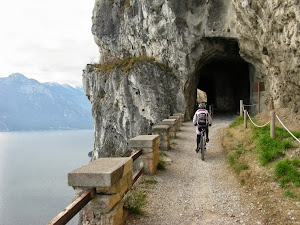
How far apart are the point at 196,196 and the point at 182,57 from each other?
18771 millimetres

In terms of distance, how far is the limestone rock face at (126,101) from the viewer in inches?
956

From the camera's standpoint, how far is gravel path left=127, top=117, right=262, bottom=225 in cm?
476

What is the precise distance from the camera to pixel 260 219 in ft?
15.0

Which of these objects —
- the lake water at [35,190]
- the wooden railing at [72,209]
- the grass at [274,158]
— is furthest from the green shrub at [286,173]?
the lake water at [35,190]

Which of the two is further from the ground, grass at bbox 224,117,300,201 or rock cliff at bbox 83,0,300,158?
rock cliff at bbox 83,0,300,158

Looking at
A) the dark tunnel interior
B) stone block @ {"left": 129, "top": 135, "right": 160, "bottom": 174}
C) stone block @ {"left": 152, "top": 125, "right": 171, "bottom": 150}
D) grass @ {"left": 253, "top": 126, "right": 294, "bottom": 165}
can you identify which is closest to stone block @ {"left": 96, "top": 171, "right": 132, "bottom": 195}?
stone block @ {"left": 129, "top": 135, "right": 160, "bottom": 174}

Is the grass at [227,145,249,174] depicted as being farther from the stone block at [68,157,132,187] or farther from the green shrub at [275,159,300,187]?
the stone block at [68,157,132,187]

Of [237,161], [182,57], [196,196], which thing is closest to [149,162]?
[196,196]

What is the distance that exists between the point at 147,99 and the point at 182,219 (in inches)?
796

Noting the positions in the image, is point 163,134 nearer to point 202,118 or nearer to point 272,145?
point 202,118

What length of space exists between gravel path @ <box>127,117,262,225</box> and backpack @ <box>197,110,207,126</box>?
4.71ft

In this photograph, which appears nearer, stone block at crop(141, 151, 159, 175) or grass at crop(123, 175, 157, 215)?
grass at crop(123, 175, 157, 215)

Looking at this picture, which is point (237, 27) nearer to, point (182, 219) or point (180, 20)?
point (180, 20)

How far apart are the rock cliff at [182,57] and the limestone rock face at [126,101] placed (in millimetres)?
102
